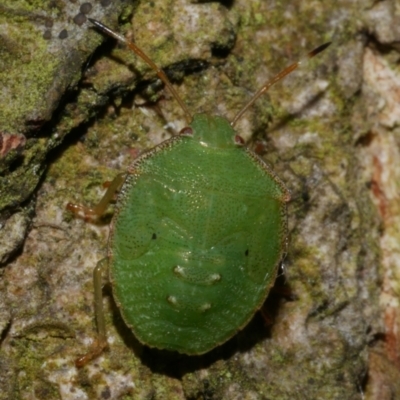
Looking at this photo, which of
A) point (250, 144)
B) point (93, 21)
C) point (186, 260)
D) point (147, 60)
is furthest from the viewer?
point (250, 144)

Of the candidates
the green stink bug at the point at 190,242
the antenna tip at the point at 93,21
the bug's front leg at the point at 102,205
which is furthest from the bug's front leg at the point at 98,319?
the antenna tip at the point at 93,21

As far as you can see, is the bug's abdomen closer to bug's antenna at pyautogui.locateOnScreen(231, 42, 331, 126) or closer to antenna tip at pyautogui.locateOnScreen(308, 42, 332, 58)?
bug's antenna at pyautogui.locateOnScreen(231, 42, 331, 126)

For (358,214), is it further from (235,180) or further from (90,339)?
(90,339)

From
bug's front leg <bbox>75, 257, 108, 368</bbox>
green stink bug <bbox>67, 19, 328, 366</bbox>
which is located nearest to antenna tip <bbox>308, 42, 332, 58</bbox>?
green stink bug <bbox>67, 19, 328, 366</bbox>

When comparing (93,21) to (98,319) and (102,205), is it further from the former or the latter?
(98,319)

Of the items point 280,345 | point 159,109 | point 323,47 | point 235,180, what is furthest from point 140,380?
point 323,47

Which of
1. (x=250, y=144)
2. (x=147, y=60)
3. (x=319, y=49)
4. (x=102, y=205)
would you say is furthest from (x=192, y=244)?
(x=319, y=49)

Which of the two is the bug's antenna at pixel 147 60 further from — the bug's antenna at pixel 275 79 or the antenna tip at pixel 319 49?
the antenna tip at pixel 319 49
